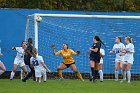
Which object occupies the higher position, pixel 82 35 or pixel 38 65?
pixel 82 35

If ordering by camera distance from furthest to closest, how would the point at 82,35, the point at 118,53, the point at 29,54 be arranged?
the point at 82,35 → the point at 118,53 → the point at 29,54

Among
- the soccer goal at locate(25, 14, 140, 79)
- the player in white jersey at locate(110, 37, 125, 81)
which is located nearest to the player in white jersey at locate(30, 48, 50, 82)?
the player in white jersey at locate(110, 37, 125, 81)

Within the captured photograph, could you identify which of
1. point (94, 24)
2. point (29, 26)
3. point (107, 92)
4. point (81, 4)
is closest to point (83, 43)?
point (94, 24)

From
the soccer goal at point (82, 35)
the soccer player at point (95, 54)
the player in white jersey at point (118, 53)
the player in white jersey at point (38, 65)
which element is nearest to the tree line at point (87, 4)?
the soccer goal at point (82, 35)

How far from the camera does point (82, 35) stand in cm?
2681

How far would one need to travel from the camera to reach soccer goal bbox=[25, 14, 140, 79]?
26375 mm

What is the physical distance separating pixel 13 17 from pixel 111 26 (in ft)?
15.9

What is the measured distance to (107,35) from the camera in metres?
27.0

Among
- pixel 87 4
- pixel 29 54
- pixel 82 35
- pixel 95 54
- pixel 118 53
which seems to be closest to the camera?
pixel 95 54

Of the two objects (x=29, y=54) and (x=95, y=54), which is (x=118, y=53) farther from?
(x=29, y=54)

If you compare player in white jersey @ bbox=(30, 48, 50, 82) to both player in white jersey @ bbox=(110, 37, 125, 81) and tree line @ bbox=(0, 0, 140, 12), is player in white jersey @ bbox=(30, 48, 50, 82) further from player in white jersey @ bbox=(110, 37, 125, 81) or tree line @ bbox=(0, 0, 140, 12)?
tree line @ bbox=(0, 0, 140, 12)

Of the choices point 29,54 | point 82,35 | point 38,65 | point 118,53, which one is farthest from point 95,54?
point 82,35

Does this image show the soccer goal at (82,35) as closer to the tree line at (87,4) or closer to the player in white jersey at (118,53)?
the player in white jersey at (118,53)

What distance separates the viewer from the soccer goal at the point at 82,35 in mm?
26375
